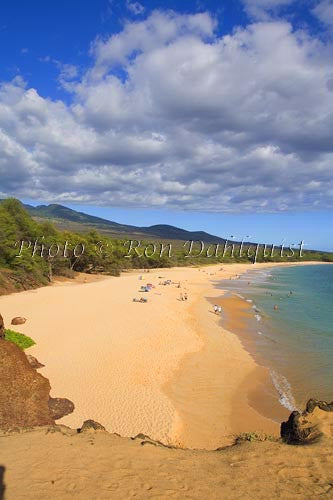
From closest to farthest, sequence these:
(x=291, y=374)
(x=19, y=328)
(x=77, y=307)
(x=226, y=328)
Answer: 1. (x=291, y=374)
2. (x=19, y=328)
3. (x=226, y=328)
4. (x=77, y=307)

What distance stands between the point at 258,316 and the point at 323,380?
16.1 metres

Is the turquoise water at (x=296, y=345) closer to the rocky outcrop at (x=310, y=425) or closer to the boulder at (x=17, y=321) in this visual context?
the rocky outcrop at (x=310, y=425)

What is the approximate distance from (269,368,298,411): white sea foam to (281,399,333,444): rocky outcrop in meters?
6.99

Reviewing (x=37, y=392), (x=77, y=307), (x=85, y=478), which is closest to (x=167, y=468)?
(x=85, y=478)

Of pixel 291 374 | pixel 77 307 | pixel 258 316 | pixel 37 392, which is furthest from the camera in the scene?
pixel 258 316

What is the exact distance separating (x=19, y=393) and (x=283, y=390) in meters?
12.0

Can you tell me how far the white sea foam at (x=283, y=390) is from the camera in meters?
15.1

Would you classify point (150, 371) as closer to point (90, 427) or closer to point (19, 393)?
point (19, 393)

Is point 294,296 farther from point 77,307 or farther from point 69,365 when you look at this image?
point 69,365

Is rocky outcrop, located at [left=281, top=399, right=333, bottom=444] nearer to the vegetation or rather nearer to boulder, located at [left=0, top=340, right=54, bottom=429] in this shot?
boulder, located at [left=0, top=340, right=54, bottom=429]

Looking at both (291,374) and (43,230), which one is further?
(43,230)

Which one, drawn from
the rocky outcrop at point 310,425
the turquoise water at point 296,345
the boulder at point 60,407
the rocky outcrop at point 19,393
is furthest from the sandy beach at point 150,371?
the rocky outcrop at point 310,425

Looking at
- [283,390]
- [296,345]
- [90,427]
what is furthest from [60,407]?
[296,345]

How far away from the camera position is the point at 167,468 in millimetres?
6441
